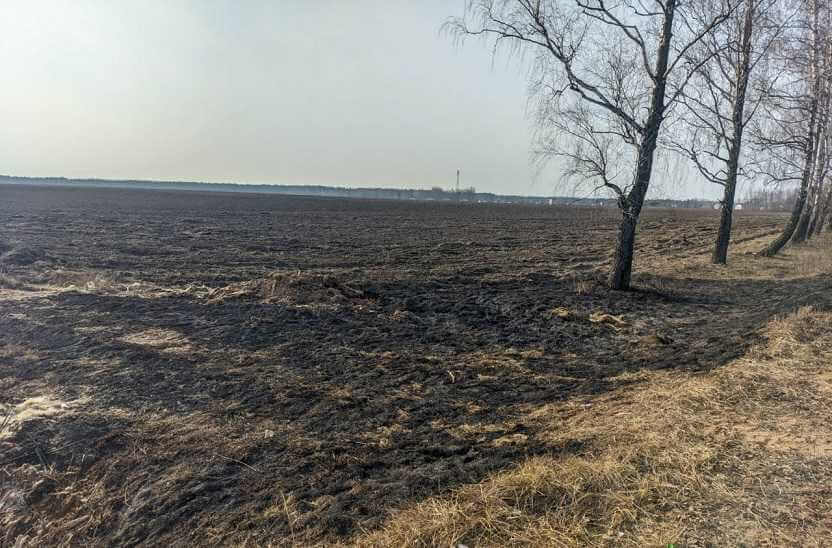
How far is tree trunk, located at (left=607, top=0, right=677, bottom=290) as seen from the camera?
33.2 feet

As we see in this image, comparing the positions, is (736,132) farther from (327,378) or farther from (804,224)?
(327,378)

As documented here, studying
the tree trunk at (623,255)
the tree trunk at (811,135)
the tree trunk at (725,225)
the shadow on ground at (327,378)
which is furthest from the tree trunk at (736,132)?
the tree trunk at (623,255)

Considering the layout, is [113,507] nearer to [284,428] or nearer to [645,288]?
[284,428]

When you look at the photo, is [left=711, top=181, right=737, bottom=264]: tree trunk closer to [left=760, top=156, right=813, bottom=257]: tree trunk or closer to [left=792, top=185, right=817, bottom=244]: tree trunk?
[left=760, top=156, right=813, bottom=257]: tree trunk

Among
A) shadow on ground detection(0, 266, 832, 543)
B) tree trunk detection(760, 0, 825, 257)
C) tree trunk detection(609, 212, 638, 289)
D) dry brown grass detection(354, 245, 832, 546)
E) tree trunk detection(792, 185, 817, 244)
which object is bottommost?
shadow on ground detection(0, 266, 832, 543)

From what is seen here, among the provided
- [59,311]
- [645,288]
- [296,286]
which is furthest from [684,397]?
[59,311]

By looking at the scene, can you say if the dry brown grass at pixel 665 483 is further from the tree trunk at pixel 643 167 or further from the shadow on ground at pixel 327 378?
the tree trunk at pixel 643 167

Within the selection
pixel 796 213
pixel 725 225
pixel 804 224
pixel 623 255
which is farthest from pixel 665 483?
pixel 804 224

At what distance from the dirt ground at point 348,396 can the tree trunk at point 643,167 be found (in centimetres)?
58

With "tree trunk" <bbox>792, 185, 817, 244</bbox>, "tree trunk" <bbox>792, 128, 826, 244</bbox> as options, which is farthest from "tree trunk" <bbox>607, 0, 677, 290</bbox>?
"tree trunk" <bbox>792, 185, 817, 244</bbox>

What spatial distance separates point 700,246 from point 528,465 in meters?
20.6

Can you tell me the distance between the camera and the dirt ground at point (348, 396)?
3.37 m

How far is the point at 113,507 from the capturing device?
3.62 m

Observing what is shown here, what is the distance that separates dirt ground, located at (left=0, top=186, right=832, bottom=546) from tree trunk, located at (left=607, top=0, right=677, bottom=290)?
58 cm
